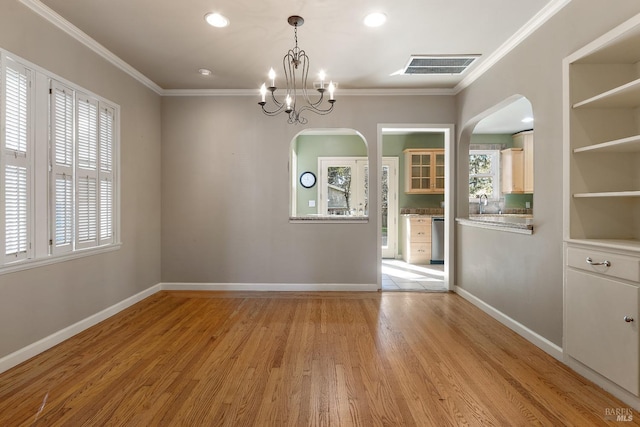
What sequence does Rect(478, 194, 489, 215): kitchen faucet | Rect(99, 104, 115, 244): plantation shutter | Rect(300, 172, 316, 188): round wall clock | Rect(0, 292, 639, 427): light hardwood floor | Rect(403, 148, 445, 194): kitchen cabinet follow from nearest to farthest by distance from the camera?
1. Rect(0, 292, 639, 427): light hardwood floor
2. Rect(99, 104, 115, 244): plantation shutter
3. Rect(403, 148, 445, 194): kitchen cabinet
4. Rect(478, 194, 489, 215): kitchen faucet
5. Rect(300, 172, 316, 188): round wall clock

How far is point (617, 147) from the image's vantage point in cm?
200

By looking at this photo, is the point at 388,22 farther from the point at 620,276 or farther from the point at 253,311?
the point at 253,311

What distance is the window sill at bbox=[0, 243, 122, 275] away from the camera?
7.23ft

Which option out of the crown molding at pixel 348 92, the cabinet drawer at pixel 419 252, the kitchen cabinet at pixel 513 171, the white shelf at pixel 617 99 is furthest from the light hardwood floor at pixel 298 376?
the kitchen cabinet at pixel 513 171

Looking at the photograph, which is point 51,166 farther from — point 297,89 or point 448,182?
point 448,182

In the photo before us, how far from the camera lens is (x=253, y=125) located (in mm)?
4172

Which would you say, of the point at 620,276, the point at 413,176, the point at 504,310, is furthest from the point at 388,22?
the point at 413,176

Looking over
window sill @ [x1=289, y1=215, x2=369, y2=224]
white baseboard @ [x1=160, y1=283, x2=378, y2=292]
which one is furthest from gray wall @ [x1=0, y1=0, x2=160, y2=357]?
window sill @ [x1=289, y1=215, x2=369, y2=224]

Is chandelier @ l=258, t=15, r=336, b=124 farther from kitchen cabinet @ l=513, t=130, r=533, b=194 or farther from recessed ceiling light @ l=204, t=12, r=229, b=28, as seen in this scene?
kitchen cabinet @ l=513, t=130, r=533, b=194

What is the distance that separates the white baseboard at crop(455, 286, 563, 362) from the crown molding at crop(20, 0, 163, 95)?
4.68 meters

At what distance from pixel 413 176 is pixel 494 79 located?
3.38 meters

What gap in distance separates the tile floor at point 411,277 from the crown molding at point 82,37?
4037 millimetres

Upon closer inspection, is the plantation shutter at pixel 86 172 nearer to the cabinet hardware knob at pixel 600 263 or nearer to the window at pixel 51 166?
the window at pixel 51 166

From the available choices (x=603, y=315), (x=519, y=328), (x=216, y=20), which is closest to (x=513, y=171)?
(x=519, y=328)
